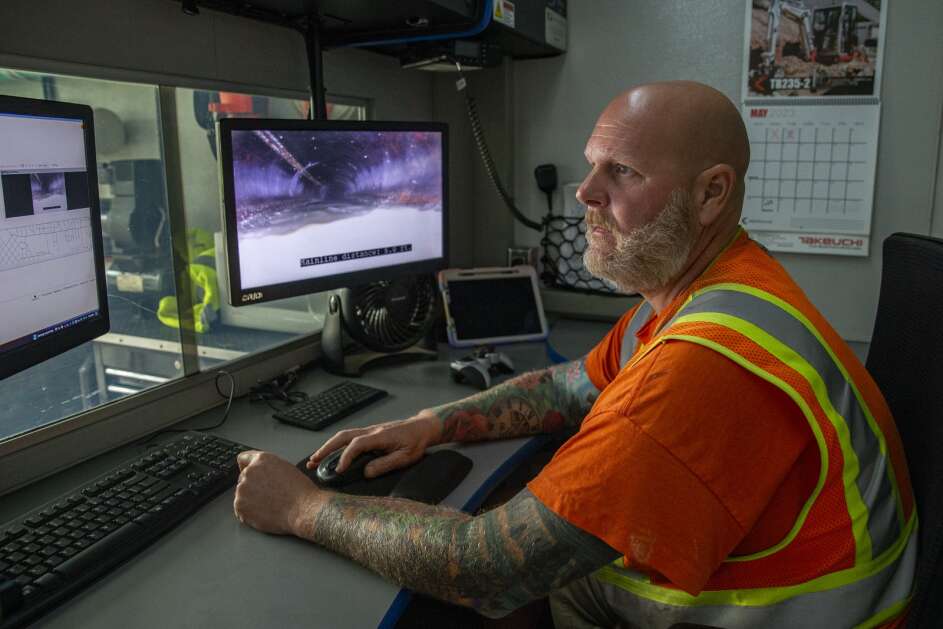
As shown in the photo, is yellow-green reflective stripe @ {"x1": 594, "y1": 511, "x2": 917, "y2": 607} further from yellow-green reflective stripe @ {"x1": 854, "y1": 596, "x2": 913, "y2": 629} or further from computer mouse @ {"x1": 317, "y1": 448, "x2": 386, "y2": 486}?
computer mouse @ {"x1": 317, "y1": 448, "x2": 386, "y2": 486}

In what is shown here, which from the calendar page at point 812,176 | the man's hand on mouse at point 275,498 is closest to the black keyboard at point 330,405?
the man's hand on mouse at point 275,498

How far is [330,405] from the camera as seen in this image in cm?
144

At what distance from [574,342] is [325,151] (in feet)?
2.83

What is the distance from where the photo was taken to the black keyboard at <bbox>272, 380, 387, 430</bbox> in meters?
1.38

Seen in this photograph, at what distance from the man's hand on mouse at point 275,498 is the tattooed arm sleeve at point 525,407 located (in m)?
0.31

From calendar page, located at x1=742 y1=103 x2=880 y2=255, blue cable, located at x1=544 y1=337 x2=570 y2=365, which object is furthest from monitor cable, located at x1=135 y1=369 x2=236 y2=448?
calendar page, located at x1=742 y1=103 x2=880 y2=255

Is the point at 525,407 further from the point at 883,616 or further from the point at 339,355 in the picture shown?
the point at 883,616

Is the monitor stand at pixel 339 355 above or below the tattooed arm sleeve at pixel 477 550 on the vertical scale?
above

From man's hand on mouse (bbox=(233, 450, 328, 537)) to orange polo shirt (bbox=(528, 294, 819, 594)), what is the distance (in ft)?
1.19

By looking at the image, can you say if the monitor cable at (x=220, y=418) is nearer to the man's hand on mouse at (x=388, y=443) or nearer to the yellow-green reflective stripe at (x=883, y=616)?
the man's hand on mouse at (x=388, y=443)

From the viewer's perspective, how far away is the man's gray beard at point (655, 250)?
1.04 meters

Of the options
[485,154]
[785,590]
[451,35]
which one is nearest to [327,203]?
[451,35]

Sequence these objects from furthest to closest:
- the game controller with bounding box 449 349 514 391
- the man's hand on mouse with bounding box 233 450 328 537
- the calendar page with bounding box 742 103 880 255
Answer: the calendar page with bounding box 742 103 880 255
the game controller with bounding box 449 349 514 391
the man's hand on mouse with bounding box 233 450 328 537

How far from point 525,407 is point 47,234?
0.87 meters
